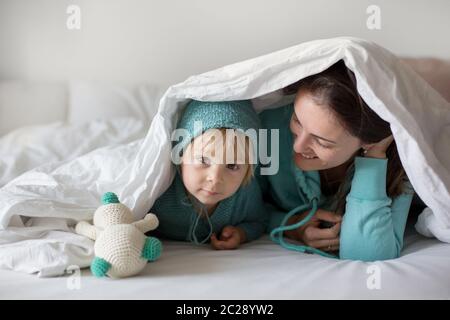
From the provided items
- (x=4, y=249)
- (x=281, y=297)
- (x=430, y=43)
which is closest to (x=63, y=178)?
(x=4, y=249)

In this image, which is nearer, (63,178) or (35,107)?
(63,178)

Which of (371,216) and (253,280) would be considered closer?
(253,280)

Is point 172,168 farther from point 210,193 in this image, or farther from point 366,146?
point 366,146

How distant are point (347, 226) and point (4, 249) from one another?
68cm

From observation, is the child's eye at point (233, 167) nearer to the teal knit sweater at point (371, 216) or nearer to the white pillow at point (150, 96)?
the teal knit sweater at point (371, 216)

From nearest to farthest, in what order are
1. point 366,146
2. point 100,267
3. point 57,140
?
point 100,267 < point 366,146 < point 57,140

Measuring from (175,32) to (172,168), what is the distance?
0.76 metres

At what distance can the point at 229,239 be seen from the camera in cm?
122

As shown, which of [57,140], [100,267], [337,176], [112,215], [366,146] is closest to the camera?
[100,267]

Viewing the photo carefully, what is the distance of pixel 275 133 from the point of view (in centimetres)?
131

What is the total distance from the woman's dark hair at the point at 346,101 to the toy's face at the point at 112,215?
44 cm

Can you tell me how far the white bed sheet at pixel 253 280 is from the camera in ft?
3.08

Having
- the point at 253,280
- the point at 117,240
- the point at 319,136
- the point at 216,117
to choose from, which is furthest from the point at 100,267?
the point at 319,136
